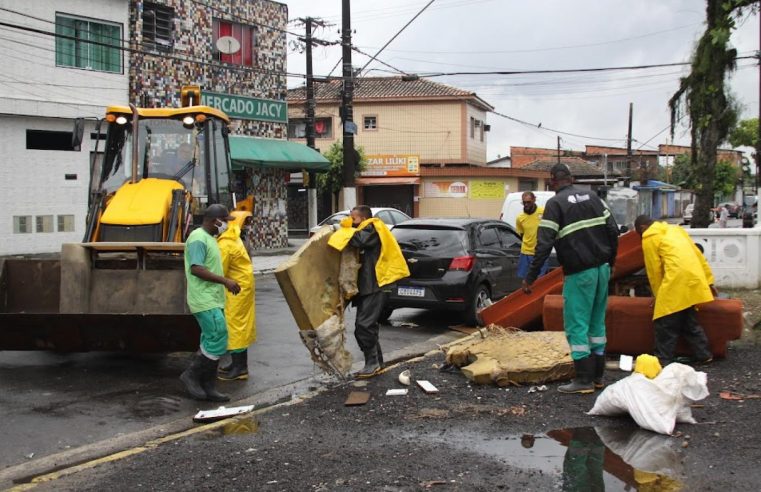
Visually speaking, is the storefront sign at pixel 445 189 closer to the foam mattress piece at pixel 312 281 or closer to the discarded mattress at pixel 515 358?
the discarded mattress at pixel 515 358

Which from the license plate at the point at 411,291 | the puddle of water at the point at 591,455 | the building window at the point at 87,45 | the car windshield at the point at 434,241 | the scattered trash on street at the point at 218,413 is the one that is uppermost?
the building window at the point at 87,45

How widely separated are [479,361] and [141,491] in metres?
3.61

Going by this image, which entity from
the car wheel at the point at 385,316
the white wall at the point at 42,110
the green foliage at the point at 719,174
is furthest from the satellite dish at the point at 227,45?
the green foliage at the point at 719,174

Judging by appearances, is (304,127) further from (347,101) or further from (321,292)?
(321,292)

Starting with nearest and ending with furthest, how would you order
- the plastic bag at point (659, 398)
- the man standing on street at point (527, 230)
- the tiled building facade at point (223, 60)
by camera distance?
1. the plastic bag at point (659, 398)
2. the man standing on street at point (527, 230)
3. the tiled building facade at point (223, 60)

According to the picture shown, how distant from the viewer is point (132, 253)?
8.15 meters

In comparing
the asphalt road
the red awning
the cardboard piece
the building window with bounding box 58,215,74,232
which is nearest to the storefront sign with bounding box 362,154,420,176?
the red awning

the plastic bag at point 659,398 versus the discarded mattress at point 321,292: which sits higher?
the discarded mattress at point 321,292

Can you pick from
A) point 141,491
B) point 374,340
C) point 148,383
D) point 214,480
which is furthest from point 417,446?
point 148,383

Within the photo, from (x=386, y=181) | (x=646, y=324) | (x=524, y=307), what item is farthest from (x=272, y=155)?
(x=646, y=324)

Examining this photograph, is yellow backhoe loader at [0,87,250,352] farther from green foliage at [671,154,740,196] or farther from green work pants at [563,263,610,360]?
green foliage at [671,154,740,196]

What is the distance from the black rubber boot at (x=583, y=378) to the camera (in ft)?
21.1

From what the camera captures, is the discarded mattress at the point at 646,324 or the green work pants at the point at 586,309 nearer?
the green work pants at the point at 586,309

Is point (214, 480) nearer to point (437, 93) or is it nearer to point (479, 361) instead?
point (479, 361)
